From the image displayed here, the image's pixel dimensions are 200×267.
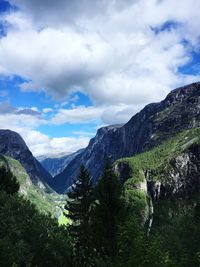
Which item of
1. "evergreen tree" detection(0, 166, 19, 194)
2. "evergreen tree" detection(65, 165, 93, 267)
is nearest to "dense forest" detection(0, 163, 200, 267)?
"evergreen tree" detection(65, 165, 93, 267)

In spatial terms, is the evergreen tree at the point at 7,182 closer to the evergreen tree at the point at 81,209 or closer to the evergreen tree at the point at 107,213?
the evergreen tree at the point at 81,209

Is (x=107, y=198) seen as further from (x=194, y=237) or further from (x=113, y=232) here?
(x=194, y=237)

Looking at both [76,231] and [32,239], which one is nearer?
[32,239]

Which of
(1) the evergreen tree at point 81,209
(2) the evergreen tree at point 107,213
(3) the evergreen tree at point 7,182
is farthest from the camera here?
(3) the evergreen tree at point 7,182

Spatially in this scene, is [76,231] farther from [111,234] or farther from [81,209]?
[111,234]

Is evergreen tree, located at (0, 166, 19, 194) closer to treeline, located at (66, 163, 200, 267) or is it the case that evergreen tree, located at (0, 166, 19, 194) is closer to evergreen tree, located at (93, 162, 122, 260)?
treeline, located at (66, 163, 200, 267)

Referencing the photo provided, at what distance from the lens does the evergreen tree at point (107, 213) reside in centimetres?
4634

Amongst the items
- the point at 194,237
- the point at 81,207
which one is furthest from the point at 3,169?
the point at 194,237

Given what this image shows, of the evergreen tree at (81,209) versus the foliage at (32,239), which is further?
the evergreen tree at (81,209)

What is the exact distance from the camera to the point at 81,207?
6034 centimetres

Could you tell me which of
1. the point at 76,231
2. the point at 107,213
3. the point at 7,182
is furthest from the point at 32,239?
the point at 7,182

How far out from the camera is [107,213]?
159ft

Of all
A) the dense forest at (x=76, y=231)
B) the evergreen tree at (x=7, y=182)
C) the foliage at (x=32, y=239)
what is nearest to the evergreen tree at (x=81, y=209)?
the dense forest at (x=76, y=231)

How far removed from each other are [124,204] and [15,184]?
38646mm
